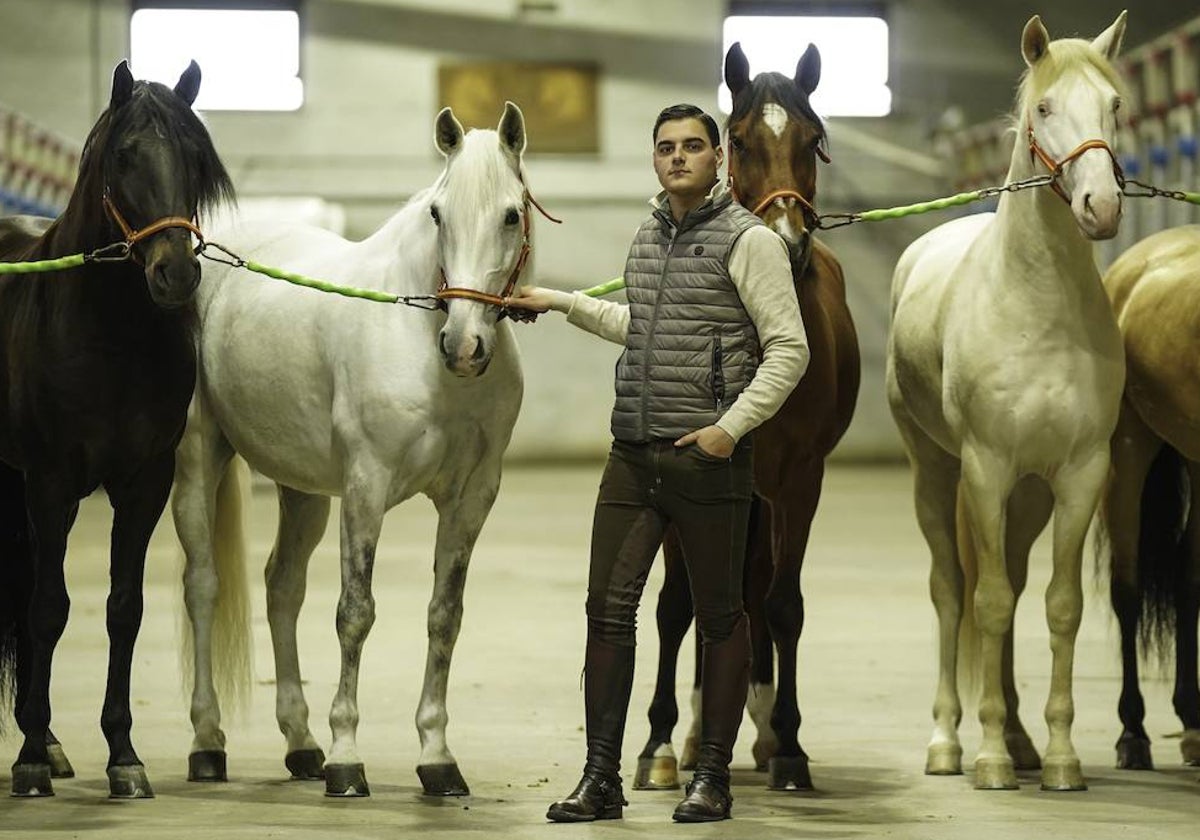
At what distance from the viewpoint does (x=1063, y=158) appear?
494 centimetres

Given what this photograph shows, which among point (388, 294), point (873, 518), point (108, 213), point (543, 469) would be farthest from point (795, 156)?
point (543, 469)

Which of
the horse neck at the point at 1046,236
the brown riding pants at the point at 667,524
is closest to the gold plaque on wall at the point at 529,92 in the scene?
the horse neck at the point at 1046,236

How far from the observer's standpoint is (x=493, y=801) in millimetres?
4918

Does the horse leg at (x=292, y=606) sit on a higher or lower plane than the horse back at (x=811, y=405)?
lower

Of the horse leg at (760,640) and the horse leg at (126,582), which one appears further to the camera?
the horse leg at (760,640)

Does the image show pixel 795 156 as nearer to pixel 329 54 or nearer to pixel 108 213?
pixel 108 213

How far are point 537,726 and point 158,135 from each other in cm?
233

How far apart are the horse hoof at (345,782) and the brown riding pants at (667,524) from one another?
814 millimetres

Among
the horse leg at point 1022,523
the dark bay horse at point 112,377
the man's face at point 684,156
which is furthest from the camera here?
the horse leg at point 1022,523

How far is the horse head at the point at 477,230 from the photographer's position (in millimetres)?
4645

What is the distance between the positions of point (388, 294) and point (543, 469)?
13548mm

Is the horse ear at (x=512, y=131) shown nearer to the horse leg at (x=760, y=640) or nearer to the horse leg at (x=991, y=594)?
the horse leg at (x=760, y=640)

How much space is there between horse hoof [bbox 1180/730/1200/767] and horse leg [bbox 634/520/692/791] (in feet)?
5.05

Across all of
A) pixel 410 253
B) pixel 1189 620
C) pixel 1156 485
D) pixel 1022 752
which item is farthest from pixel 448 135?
pixel 1189 620
